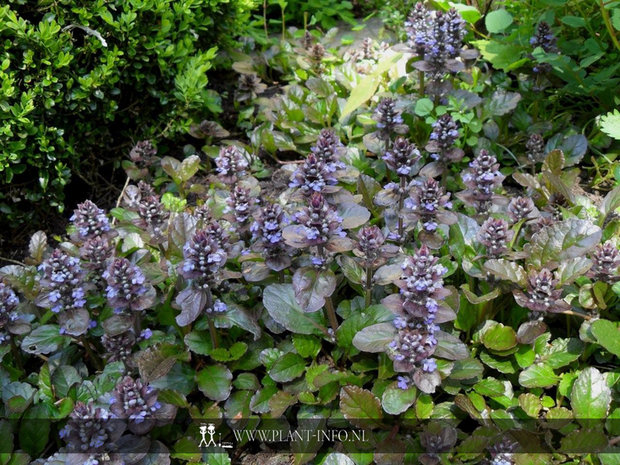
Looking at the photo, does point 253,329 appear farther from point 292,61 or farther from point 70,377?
point 292,61

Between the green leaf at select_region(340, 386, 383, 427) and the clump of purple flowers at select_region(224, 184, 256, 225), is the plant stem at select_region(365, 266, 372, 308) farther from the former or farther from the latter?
the clump of purple flowers at select_region(224, 184, 256, 225)

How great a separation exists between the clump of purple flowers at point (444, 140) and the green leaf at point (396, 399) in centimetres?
143

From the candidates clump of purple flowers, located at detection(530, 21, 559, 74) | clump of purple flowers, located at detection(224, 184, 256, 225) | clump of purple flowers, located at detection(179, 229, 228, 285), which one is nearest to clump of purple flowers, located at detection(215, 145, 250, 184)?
clump of purple flowers, located at detection(224, 184, 256, 225)

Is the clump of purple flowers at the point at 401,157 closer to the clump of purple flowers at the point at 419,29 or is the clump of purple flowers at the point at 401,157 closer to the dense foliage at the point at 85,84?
the clump of purple flowers at the point at 419,29

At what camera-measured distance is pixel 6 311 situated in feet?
9.10

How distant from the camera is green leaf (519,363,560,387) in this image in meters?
2.63

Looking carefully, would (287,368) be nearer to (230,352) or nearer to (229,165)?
(230,352)

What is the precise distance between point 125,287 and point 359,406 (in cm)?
112

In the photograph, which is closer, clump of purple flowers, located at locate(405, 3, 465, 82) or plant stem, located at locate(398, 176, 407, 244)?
plant stem, located at locate(398, 176, 407, 244)

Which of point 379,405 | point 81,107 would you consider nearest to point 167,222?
point 81,107

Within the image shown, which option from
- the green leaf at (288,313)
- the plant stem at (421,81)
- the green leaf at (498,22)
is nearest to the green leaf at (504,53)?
the green leaf at (498,22)

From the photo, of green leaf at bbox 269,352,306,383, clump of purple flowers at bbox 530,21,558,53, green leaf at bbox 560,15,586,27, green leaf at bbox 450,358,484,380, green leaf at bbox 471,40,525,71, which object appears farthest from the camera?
green leaf at bbox 471,40,525,71

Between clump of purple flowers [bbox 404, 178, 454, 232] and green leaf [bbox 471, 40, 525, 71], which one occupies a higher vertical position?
green leaf [bbox 471, 40, 525, 71]

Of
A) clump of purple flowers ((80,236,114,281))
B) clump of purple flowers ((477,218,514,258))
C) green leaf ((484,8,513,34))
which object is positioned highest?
green leaf ((484,8,513,34))
